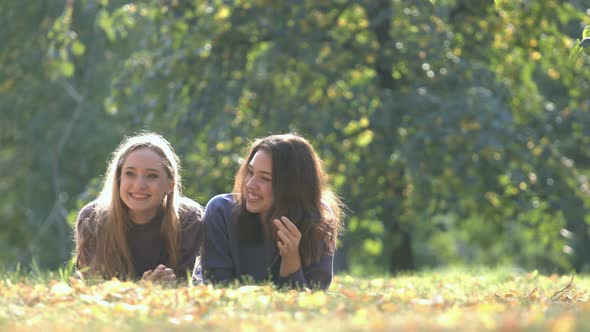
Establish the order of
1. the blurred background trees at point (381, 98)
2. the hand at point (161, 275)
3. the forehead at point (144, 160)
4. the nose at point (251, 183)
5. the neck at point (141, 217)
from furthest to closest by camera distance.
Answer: the blurred background trees at point (381, 98), the neck at point (141, 217), the forehead at point (144, 160), the nose at point (251, 183), the hand at point (161, 275)

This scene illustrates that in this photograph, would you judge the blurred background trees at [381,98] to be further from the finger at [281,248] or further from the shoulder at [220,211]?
the finger at [281,248]

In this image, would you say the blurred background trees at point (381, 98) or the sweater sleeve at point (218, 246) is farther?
the blurred background trees at point (381, 98)

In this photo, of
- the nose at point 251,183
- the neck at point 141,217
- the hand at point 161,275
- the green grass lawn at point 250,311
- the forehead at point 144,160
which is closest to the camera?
the green grass lawn at point 250,311

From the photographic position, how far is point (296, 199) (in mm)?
5211

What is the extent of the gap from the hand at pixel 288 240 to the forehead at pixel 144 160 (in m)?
0.84

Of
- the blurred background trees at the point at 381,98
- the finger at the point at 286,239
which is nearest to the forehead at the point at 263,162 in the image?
the finger at the point at 286,239

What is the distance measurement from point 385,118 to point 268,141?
363cm

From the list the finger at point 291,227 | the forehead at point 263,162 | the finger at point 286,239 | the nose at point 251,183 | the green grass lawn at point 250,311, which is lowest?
the green grass lawn at point 250,311

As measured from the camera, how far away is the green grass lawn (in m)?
2.80

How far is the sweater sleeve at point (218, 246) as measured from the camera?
525cm

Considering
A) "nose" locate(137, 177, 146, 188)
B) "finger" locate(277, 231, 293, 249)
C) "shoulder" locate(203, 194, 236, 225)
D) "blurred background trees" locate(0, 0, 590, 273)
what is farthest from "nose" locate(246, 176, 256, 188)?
"blurred background trees" locate(0, 0, 590, 273)

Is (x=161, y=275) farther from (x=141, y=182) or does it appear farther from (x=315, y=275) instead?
(x=315, y=275)

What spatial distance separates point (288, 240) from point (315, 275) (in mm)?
432

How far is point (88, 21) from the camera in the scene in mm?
14102
